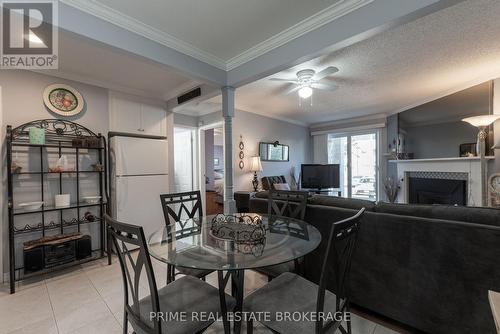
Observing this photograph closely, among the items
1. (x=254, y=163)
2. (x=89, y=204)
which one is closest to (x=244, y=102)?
(x=254, y=163)

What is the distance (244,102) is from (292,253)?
144 inches

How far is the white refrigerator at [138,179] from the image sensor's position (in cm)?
317

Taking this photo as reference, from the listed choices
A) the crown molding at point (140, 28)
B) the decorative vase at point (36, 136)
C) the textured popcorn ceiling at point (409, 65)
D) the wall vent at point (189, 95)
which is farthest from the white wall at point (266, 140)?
the decorative vase at point (36, 136)

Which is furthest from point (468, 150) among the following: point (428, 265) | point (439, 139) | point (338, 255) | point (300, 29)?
point (338, 255)

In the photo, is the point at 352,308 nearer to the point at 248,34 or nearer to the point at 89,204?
the point at 248,34

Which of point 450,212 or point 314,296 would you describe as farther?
point 450,212

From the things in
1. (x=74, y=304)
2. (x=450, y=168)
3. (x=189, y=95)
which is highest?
(x=189, y=95)

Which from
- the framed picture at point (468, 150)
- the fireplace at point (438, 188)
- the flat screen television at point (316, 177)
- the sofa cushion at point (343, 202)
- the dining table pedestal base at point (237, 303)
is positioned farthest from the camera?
the flat screen television at point (316, 177)

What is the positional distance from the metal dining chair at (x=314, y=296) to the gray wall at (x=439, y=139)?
167 inches

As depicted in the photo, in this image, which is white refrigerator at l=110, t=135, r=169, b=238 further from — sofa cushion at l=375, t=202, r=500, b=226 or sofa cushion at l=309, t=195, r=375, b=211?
sofa cushion at l=375, t=202, r=500, b=226

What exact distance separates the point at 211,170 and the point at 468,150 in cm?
576

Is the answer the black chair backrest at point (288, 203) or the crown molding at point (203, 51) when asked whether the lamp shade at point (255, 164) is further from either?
the crown molding at point (203, 51)

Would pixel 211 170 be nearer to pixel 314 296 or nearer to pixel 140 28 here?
pixel 140 28

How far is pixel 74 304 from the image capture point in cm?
205
